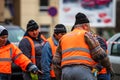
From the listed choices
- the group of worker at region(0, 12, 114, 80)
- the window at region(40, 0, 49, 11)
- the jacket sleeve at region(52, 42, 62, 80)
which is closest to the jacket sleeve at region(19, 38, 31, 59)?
the group of worker at region(0, 12, 114, 80)

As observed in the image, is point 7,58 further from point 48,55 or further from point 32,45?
point 32,45

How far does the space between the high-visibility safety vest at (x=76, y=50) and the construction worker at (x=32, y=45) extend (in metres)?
2.62

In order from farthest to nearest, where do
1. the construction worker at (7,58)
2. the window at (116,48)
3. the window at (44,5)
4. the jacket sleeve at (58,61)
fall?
the window at (44,5), the window at (116,48), the construction worker at (7,58), the jacket sleeve at (58,61)

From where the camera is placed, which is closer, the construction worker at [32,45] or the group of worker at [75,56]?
the group of worker at [75,56]

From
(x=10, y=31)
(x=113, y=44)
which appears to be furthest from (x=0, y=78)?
(x=10, y=31)

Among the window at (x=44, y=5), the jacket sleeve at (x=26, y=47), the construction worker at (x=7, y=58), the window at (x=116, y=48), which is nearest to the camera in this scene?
the construction worker at (x=7, y=58)

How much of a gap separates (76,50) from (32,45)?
9.56 ft

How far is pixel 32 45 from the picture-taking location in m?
11.9

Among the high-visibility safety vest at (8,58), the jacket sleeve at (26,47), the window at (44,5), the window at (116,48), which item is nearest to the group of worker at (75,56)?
the high-visibility safety vest at (8,58)

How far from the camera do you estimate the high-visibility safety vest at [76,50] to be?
29.5 ft

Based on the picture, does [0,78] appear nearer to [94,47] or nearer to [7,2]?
[94,47]

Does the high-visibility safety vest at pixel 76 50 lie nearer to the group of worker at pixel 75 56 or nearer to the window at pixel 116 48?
the group of worker at pixel 75 56

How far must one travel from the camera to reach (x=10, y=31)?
1677 centimetres

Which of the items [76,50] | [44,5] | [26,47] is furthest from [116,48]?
[44,5]
